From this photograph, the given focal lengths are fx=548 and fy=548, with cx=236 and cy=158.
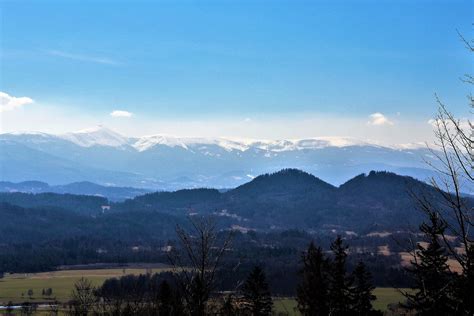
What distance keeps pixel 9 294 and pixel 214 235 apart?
381ft

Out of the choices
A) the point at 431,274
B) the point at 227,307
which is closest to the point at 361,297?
the point at 227,307

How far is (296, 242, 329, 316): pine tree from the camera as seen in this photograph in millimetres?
36809

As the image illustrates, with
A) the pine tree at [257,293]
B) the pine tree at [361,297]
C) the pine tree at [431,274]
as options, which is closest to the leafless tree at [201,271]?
the pine tree at [431,274]

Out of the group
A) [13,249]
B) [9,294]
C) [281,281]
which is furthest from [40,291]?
[13,249]

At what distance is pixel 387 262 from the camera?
15500 centimetres

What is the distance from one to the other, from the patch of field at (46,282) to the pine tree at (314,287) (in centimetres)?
6893

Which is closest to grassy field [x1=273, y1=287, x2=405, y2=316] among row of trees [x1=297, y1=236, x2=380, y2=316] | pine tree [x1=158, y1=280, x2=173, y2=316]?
pine tree [x1=158, y1=280, x2=173, y2=316]

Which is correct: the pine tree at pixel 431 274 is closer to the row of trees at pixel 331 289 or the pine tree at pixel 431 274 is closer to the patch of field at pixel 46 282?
the row of trees at pixel 331 289

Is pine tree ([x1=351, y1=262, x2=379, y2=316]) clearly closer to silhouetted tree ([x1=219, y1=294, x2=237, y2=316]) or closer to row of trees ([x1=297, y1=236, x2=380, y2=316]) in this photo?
row of trees ([x1=297, y1=236, x2=380, y2=316])

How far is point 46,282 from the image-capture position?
131 m

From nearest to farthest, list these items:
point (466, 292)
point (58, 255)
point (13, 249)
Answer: point (466, 292)
point (58, 255)
point (13, 249)

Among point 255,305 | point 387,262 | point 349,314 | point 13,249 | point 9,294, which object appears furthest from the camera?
point 13,249

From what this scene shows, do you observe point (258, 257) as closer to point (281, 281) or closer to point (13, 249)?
point (281, 281)

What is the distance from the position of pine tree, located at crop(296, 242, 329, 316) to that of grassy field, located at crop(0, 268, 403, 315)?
49.6 metres
